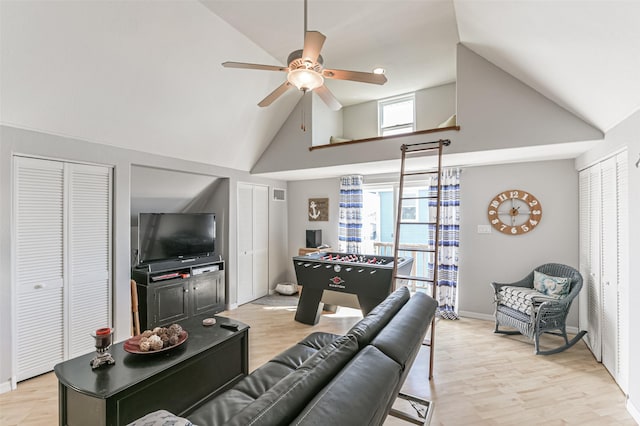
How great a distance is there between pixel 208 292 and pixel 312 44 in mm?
3740

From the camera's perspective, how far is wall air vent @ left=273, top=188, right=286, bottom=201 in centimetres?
565

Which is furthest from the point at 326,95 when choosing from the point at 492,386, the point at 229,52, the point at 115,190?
the point at 492,386

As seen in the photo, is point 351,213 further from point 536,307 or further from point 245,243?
point 536,307

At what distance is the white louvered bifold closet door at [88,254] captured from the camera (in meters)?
2.93

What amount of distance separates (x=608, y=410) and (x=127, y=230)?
4.80 m

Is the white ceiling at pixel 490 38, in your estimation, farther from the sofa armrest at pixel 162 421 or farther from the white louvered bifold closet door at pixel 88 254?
the sofa armrest at pixel 162 421

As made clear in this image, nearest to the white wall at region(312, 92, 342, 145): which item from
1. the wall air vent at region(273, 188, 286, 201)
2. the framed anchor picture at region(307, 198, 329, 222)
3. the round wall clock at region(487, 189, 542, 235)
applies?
the framed anchor picture at region(307, 198, 329, 222)

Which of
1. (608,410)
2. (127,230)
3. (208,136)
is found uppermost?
(208,136)

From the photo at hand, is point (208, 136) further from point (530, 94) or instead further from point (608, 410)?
point (608, 410)

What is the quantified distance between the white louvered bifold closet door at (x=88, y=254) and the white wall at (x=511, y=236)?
462cm

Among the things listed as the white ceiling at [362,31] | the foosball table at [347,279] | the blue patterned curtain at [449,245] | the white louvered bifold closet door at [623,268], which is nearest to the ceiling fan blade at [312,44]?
the white ceiling at [362,31]

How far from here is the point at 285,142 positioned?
4656mm

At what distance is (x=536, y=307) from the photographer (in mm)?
3129

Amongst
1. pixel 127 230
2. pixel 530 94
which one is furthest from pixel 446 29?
pixel 127 230
